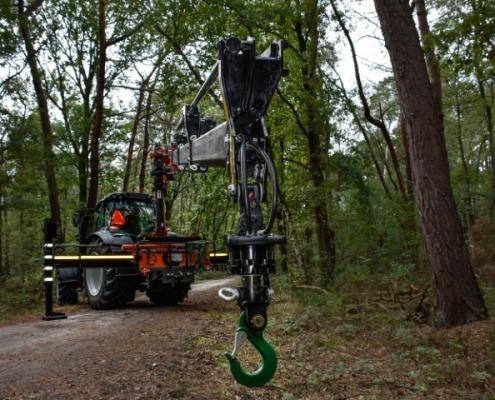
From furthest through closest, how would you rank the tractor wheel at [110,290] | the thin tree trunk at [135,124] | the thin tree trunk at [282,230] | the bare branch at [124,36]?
1. the thin tree trunk at [135,124]
2. the bare branch at [124,36]
3. the thin tree trunk at [282,230]
4. the tractor wheel at [110,290]

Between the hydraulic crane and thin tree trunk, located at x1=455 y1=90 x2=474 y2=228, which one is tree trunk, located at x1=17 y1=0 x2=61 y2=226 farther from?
thin tree trunk, located at x1=455 y1=90 x2=474 y2=228

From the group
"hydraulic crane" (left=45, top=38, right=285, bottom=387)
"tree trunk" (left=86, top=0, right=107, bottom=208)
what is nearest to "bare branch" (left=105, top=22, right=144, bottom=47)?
"tree trunk" (left=86, top=0, right=107, bottom=208)

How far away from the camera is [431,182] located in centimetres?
736

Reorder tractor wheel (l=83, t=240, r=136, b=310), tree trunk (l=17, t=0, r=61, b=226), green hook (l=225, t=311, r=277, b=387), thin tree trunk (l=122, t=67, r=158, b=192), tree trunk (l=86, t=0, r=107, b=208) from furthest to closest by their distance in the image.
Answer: thin tree trunk (l=122, t=67, r=158, b=192) < tree trunk (l=86, t=0, r=107, b=208) < tree trunk (l=17, t=0, r=61, b=226) < tractor wheel (l=83, t=240, r=136, b=310) < green hook (l=225, t=311, r=277, b=387)

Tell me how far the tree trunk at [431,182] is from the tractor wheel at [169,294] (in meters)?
5.96

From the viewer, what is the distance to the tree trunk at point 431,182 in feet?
23.2

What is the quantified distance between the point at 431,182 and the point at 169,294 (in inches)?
259

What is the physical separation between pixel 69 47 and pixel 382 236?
14364mm

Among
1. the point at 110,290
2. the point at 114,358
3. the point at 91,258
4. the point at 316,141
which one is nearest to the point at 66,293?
the point at 110,290

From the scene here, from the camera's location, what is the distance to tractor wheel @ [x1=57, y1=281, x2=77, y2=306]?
12547 mm

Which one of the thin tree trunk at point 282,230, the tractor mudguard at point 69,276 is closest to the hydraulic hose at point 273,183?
the thin tree trunk at point 282,230

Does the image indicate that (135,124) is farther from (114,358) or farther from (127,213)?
(114,358)

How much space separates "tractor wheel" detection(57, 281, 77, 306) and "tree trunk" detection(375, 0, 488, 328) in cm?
885

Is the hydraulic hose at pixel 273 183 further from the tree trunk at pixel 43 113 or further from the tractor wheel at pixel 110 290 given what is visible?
the tree trunk at pixel 43 113
